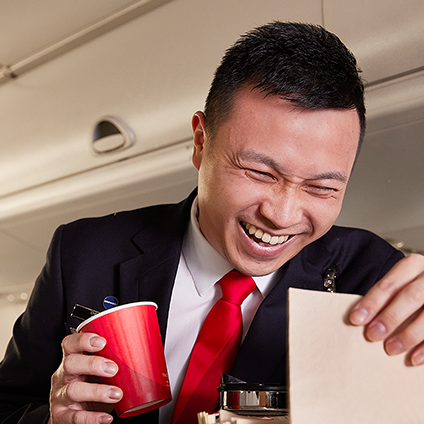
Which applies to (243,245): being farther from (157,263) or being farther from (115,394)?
(115,394)

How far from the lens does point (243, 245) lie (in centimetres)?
112

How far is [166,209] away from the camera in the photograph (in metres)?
1.57

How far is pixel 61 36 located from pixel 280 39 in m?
1.31

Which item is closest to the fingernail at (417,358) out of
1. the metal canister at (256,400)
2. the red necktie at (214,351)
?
the metal canister at (256,400)

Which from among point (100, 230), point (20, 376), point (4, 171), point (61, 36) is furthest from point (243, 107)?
point (4, 171)

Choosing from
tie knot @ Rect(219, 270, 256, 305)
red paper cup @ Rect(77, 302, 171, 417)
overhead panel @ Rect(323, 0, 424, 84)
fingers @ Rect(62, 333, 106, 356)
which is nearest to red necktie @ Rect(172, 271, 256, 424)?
tie knot @ Rect(219, 270, 256, 305)

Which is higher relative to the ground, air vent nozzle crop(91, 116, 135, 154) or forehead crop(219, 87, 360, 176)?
air vent nozzle crop(91, 116, 135, 154)

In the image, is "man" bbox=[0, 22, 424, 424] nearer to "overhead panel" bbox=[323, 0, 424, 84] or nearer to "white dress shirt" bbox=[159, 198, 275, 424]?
"white dress shirt" bbox=[159, 198, 275, 424]

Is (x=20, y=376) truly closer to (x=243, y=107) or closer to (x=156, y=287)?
(x=156, y=287)

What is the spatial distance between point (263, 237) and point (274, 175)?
0.50 ft

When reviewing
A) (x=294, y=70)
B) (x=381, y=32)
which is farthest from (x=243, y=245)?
(x=381, y=32)

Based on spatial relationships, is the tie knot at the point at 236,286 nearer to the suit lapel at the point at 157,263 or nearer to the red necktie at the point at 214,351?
the red necktie at the point at 214,351

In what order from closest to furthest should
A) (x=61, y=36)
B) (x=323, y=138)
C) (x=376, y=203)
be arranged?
(x=323, y=138), (x=61, y=36), (x=376, y=203)

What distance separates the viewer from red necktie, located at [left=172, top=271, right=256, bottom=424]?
106 centimetres
